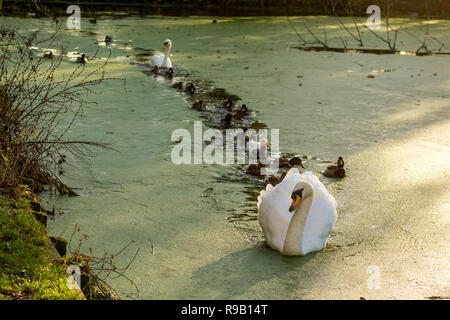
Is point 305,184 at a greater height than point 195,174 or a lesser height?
greater

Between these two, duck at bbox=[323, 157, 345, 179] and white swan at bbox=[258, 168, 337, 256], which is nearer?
white swan at bbox=[258, 168, 337, 256]

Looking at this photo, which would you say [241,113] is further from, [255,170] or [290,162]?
[255,170]

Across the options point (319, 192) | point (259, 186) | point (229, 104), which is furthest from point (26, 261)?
point (229, 104)

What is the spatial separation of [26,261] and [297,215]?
1782 mm

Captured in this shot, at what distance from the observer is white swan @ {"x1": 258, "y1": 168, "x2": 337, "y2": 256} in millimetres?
4312

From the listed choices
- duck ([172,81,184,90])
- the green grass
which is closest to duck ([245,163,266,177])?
the green grass

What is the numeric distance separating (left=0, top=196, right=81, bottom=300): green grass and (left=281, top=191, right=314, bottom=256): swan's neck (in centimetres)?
151

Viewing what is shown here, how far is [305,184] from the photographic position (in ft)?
14.2

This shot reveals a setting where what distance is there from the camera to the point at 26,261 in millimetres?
3512

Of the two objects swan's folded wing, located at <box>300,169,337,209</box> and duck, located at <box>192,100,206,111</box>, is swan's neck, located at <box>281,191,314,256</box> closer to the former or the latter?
swan's folded wing, located at <box>300,169,337,209</box>

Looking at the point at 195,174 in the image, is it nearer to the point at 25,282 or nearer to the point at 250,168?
the point at 250,168

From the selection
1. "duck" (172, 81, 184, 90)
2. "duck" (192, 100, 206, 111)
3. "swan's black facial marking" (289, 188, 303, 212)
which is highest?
"swan's black facial marking" (289, 188, 303, 212)

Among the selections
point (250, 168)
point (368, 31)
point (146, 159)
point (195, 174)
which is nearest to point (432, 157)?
point (250, 168)
